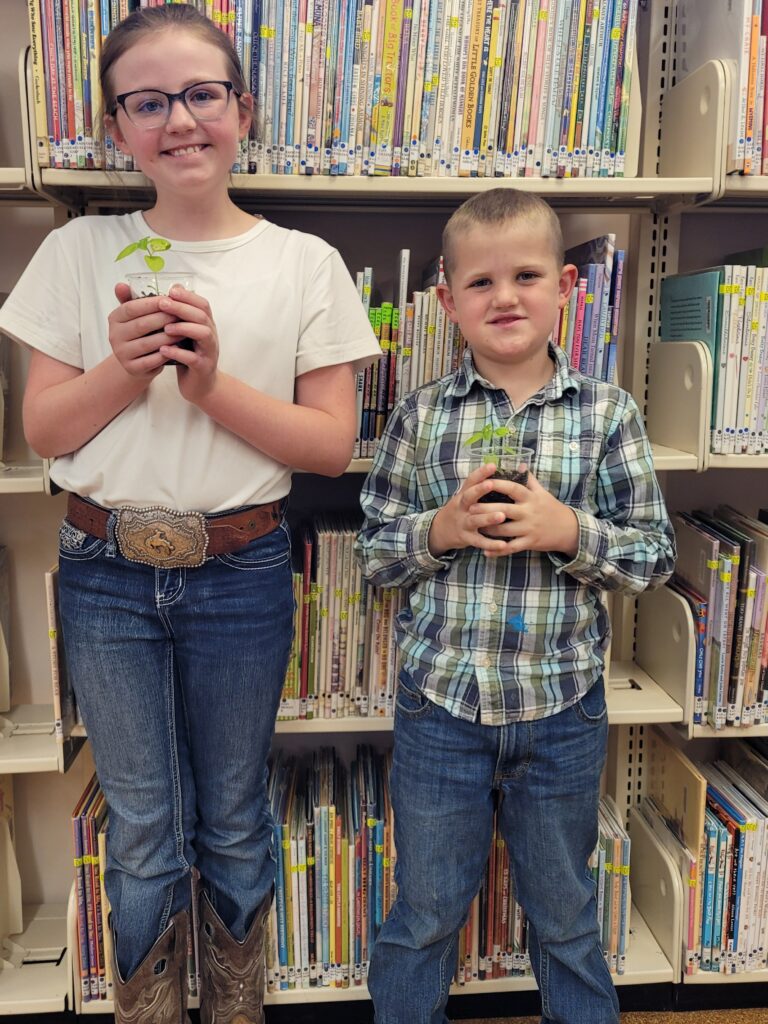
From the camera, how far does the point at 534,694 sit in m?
1.20

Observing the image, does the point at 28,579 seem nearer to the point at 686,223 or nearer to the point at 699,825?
the point at 699,825

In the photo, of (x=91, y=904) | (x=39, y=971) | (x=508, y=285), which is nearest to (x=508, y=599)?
(x=508, y=285)

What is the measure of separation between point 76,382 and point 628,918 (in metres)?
1.39

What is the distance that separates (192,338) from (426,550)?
17.0 inches

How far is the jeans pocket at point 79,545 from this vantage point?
117 centimetres

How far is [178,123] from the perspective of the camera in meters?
1.10

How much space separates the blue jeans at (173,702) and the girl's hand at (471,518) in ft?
0.81

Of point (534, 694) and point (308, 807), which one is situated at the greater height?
point (534, 694)

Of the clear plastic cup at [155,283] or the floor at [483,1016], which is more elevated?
the clear plastic cup at [155,283]

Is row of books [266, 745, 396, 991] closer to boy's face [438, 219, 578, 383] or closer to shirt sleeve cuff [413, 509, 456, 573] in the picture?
shirt sleeve cuff [413, 509, 456, 573]

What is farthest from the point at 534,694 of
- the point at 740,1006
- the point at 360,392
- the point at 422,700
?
the point at 740,1006

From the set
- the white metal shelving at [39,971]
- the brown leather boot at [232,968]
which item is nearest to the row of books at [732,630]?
the brown leather boot at [232,968]

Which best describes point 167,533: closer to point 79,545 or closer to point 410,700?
point 79,545

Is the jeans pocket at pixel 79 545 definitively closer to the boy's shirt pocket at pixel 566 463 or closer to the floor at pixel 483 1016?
the boy's shirt pocket at pixel 566 463
